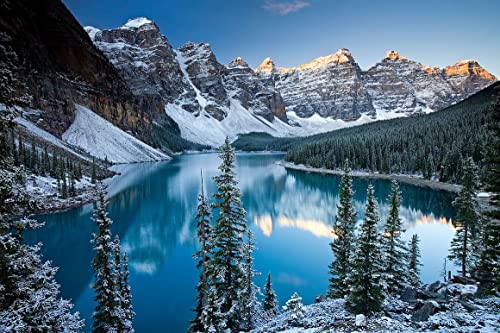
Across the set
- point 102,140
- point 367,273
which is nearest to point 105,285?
point 367,273

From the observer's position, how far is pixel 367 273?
11.6 metres

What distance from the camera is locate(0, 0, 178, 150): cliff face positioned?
326 feet

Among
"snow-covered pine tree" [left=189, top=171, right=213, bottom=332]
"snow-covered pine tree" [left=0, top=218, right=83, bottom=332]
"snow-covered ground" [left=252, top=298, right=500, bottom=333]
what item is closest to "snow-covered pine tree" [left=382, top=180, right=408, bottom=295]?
"snow-covered ground" [left=252, top=298, right=500, bottom=333]

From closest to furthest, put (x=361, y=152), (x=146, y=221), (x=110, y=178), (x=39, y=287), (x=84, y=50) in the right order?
(x=39, y=287), (x=146, y=221), (x=110, y=178), (x=361, y=152), (x=84, y=50)

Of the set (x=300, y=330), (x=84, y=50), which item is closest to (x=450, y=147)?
(x=300, y=330)

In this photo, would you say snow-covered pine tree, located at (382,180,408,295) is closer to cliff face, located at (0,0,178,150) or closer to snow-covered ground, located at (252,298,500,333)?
snow-covered ground, located at (252,298,500,333)

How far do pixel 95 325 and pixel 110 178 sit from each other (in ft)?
235

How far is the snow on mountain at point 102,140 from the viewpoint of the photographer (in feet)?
343

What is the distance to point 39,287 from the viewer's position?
7.25m

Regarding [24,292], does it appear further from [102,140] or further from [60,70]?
[60,70]

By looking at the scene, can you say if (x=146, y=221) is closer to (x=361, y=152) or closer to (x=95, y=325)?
(x=95, y=325)

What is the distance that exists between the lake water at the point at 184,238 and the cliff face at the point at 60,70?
56.6 m

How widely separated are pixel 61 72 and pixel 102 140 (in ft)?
118

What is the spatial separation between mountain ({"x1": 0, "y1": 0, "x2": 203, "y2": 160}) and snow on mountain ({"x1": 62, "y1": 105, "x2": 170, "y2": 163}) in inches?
123
